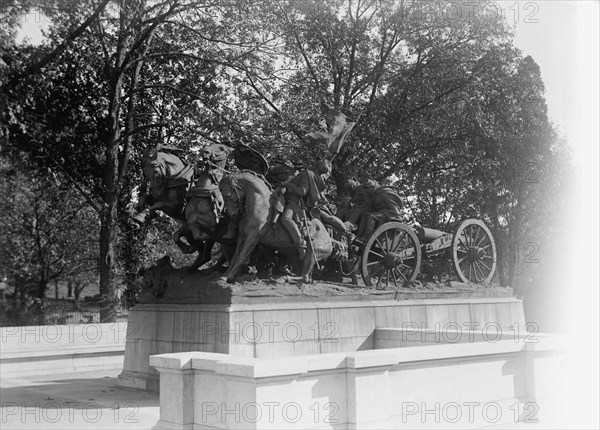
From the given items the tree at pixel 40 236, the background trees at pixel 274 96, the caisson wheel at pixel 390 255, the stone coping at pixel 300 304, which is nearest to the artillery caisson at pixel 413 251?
the caisson wheel at pixel 390 255

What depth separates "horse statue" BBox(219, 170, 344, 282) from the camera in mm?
12211

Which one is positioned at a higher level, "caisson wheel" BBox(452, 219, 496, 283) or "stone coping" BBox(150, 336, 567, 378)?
"caisson wheel" BBox(452, 219, 496, 283)

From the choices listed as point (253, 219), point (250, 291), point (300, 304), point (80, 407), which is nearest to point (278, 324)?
point (300, 304)

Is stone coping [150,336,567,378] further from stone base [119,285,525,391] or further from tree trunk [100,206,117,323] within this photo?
tree trunk [100,206,117,323]

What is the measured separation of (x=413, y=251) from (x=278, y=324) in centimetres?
A: 424

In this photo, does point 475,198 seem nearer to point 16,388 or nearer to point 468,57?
point 468,57

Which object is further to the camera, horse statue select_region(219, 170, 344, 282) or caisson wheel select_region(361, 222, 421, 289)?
caisson wheel select_region(361, 222, 421, 289)

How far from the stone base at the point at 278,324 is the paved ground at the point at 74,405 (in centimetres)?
74

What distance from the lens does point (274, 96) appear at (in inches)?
969

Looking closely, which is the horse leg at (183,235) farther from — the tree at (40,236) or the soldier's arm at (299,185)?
the tree at (40,236)

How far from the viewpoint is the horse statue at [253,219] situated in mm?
12211

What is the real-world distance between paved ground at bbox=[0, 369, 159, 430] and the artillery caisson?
5.00 meters

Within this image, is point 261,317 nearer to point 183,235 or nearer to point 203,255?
point 203,255

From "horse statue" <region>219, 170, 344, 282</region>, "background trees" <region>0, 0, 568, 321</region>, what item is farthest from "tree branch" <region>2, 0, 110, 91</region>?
"horse statue" <region>219, 170, 344, 282</region>
